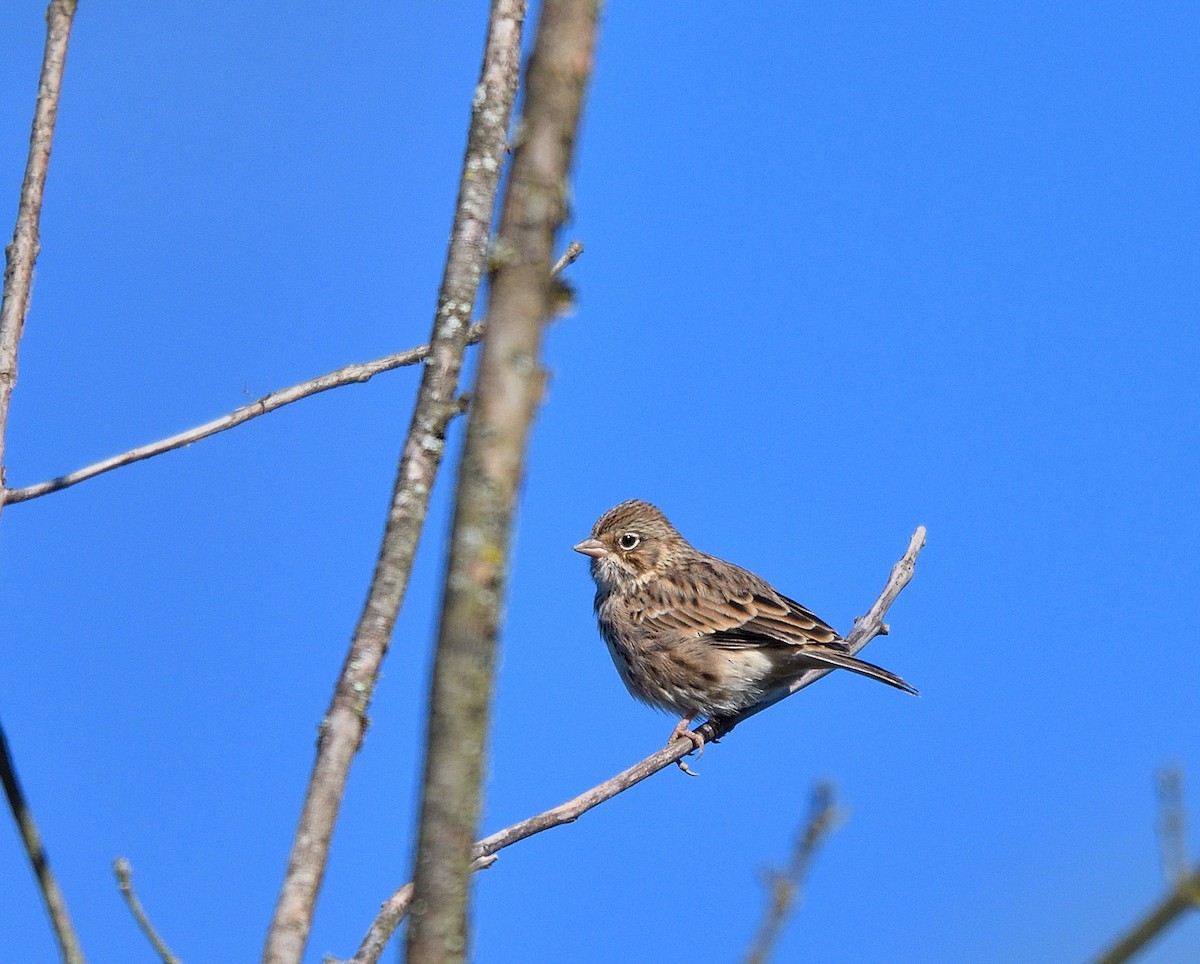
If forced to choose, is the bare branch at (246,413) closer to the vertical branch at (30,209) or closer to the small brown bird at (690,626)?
the vertical branch at (30,209)

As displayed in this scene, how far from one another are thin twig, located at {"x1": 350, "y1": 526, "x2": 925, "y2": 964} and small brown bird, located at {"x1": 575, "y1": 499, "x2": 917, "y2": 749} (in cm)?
11

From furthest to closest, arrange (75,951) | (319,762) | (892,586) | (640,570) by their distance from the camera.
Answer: (640,570)
(892,586)
(319,762)
(75,951)

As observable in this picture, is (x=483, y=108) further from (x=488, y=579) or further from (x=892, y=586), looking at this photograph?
(x=892, y=586)

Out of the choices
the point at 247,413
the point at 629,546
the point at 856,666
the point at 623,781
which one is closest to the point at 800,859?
the point at 247,413

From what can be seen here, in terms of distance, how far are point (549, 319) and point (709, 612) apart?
802 centimetres

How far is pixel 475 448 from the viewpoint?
81.0 inches

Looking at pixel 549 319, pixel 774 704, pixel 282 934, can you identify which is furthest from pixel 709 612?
pixel 549 319

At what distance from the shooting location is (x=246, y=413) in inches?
170

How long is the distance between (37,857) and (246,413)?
1695mm

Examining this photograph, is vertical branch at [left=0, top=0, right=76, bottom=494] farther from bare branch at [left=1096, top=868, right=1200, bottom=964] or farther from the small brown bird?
the small brown bird

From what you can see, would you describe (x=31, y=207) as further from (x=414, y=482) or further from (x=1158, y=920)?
(x=1158, y=920)

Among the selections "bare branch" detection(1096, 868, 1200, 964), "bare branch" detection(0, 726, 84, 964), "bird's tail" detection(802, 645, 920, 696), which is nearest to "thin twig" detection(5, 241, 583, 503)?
"bare branch" detection(0, 726, 84, 964)

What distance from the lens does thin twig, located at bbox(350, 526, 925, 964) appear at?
3732mm

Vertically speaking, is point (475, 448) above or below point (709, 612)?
below
